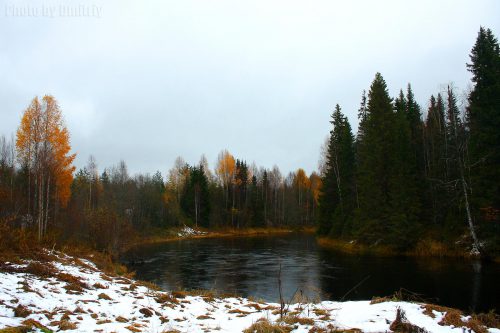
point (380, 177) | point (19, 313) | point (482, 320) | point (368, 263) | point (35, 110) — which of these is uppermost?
point (35, 110)

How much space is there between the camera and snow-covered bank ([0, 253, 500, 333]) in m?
7.56

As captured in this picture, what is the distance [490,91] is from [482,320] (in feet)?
84.9

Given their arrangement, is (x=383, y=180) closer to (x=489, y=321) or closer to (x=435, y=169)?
(x=435, y=169)

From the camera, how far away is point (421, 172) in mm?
42469

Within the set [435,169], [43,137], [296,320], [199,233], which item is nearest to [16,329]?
[296,320]

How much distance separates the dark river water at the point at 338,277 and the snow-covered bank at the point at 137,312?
172 inches

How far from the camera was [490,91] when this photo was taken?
28.3 metres

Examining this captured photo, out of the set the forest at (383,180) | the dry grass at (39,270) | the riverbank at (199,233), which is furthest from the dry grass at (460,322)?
the riverbank at (199,233)

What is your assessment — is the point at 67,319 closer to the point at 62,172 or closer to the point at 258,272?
the point at 258,272

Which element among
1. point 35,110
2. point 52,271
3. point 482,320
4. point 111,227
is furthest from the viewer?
point 111,227

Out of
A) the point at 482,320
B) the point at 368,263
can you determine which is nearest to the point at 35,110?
the point at 368,263

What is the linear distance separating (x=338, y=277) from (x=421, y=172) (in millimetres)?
25601

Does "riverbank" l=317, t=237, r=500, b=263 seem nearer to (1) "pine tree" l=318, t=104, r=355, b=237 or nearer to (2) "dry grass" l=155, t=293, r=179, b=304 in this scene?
(1) "pine tree" l=318, t=104, r=355, b=237

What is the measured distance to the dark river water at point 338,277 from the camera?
56.5ft
